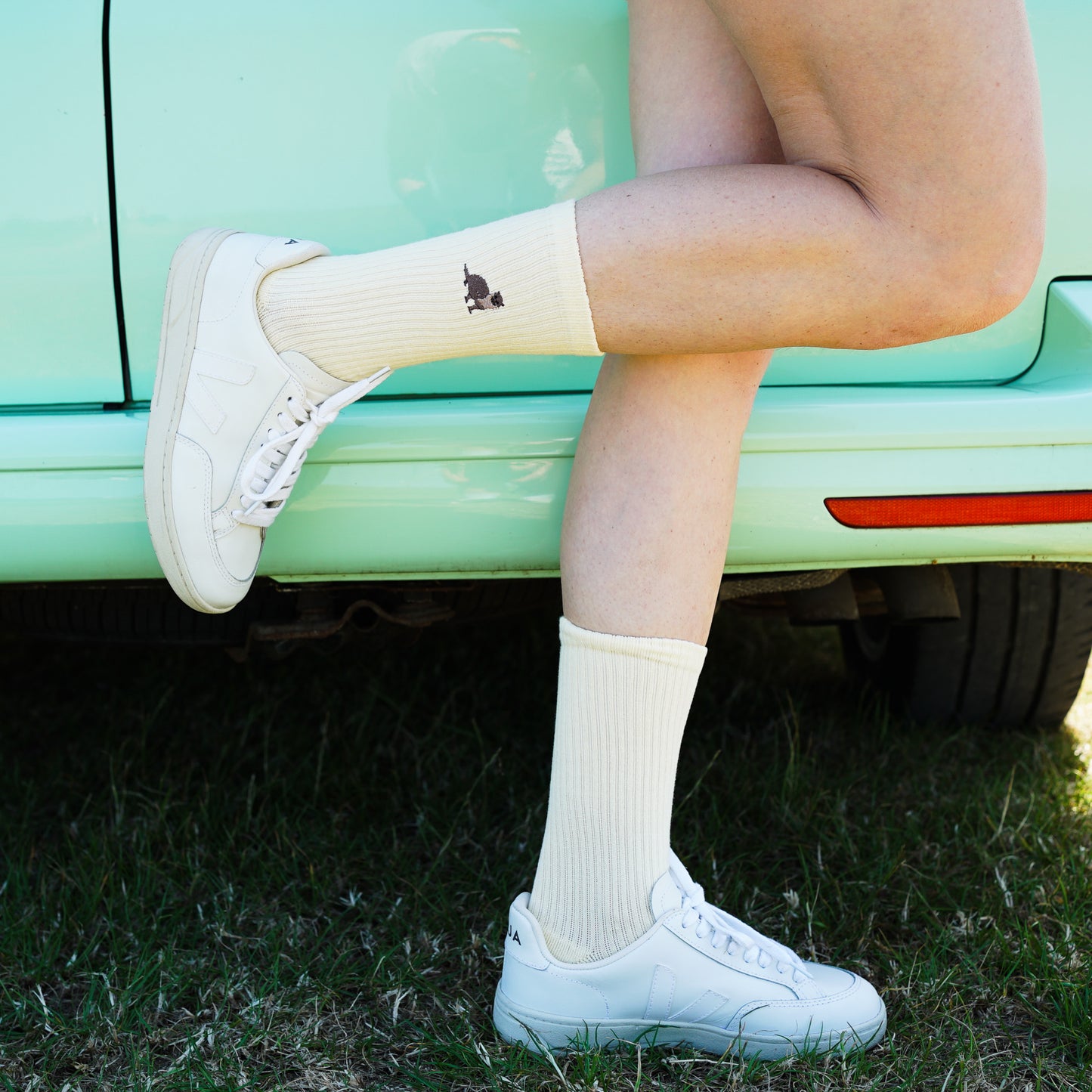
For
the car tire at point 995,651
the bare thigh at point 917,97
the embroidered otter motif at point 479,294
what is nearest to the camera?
the bare thigh at point 917,97

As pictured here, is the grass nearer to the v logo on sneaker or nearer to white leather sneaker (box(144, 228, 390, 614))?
white leather sneaker (box(144, 228, 390, 614))

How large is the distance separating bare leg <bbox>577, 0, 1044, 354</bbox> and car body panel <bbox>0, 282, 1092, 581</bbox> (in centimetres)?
14

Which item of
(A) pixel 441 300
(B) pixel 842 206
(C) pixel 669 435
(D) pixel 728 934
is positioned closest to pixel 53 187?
(A) pixel 441 300

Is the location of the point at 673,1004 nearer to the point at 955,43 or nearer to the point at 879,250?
the point at 879,250

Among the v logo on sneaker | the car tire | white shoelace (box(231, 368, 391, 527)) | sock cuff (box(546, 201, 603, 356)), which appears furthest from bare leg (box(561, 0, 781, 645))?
the car tire

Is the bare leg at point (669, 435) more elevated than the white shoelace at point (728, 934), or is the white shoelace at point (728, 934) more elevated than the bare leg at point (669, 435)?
the bare leg at point (669, 435)

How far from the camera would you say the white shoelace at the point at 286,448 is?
1.12m

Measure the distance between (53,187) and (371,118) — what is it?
1.08ft

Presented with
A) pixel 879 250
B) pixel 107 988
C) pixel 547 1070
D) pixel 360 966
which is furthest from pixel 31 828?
pixel 879 250

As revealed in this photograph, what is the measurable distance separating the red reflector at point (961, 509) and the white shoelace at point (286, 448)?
498mm

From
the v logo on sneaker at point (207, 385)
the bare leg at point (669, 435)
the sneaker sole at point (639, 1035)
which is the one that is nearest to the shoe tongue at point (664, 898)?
the sneaker sole at point (639, 1035)

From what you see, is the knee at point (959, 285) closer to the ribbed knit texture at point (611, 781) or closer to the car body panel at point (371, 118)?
the car body panel at point (371, 118)

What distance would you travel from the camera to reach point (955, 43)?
95 centimetres

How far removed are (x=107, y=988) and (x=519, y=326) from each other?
0.82m
